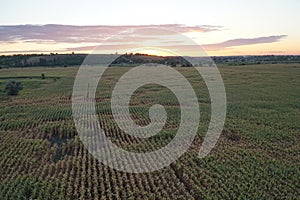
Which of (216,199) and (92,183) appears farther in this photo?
(92,183)

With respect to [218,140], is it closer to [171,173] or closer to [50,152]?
[171,173]

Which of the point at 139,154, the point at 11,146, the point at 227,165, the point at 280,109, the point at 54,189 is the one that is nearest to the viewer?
the point at 54,189

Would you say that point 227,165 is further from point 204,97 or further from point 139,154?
point 204,97

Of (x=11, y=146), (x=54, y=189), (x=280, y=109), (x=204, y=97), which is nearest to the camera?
(x=54, y=189)

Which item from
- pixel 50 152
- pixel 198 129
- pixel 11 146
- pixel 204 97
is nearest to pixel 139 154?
pixel 50 152

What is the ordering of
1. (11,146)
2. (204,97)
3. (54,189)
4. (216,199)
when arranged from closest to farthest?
(216,199) → (54,189) → (11,146) → (204,97)

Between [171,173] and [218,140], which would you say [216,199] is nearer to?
[171,173]

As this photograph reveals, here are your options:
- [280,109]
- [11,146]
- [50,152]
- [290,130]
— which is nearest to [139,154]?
[50,152]

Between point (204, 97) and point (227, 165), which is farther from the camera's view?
point (204, 97)

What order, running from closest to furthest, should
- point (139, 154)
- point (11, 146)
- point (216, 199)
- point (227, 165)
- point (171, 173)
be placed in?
point (216, 199) → point (171, 173) → point (227, 165) → point (139, 154) → point (11, 146)
